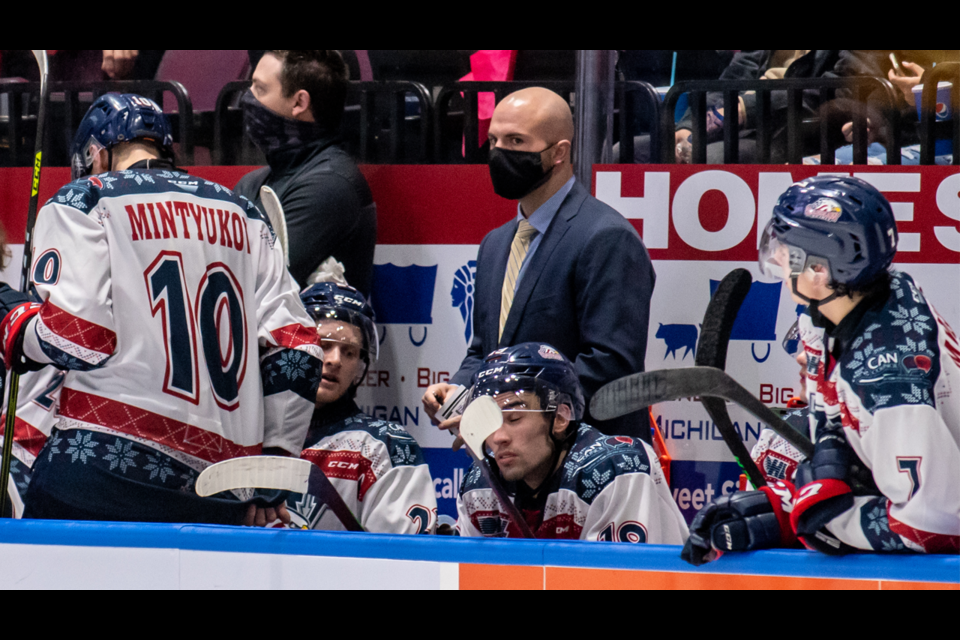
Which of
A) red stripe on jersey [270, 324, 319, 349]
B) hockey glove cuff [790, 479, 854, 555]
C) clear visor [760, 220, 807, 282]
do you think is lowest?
hockey glove cuff [790, 479, 854, 555]

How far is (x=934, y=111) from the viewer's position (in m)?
3.30

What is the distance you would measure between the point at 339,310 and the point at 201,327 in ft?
2.23

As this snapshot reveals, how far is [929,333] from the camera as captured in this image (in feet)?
6.01

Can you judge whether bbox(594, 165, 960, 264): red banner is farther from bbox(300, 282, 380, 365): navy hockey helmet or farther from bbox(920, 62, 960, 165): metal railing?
bbox(300, 282, 380, 365): navy hockey helmet

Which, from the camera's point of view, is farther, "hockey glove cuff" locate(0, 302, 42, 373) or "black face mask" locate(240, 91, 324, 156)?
"black face mask" locate(240, 91, 324, 156)

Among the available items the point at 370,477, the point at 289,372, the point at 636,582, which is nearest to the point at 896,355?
the point at 636,582

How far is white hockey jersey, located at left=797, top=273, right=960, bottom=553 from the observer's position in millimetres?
1775

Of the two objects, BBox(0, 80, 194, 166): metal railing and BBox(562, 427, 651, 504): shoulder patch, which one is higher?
BBox(0, 80, 194, 166): metal railing

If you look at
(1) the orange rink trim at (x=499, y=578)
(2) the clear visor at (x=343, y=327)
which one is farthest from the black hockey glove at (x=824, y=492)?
(2) the clear visor at (x=343, y=327)

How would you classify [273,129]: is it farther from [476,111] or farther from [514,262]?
[514,262]

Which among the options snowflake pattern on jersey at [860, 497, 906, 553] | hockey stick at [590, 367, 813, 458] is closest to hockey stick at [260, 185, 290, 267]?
hockey stick at [590, 367, 813, 458]

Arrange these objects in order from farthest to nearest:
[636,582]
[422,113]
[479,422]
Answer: [422,113] → [479,422] → [636,582]

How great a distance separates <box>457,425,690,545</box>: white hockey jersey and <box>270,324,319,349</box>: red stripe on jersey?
1.73 ft

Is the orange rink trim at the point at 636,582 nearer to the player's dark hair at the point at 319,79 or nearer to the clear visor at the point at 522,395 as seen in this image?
the clear visor at the point at 522,395
